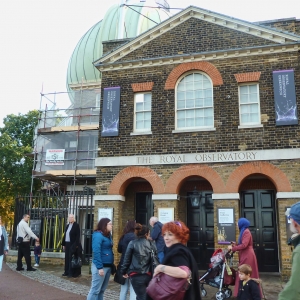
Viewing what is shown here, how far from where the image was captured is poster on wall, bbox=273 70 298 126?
11875 millimetres

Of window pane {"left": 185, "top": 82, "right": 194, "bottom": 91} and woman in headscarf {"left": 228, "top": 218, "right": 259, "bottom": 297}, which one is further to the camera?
window pane {"left": 185, "top": 82, "right": 194, "bottom": 91}

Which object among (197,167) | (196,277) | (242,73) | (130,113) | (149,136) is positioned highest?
(242,73)

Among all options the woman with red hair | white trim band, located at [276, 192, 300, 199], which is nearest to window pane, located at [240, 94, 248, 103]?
white trim band, located at [276, 192, 300, 199]

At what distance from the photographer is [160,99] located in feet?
43.8

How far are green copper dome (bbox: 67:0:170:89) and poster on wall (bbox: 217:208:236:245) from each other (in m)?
13.7

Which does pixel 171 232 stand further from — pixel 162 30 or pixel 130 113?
pixel 162 30

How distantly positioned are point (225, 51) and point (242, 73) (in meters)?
0.99

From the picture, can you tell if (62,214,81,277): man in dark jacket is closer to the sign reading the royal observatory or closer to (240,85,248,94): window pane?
the sign reading the royal observatory

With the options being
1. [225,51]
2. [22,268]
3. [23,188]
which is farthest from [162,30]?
[23,188]

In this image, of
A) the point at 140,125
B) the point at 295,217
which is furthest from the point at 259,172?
the point at 295,217

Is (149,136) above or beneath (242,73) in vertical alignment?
beneath

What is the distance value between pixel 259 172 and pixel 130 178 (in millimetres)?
4407

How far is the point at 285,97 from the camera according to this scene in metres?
12.0

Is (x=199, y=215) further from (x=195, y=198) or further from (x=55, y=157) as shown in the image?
(x=55, y=157)
